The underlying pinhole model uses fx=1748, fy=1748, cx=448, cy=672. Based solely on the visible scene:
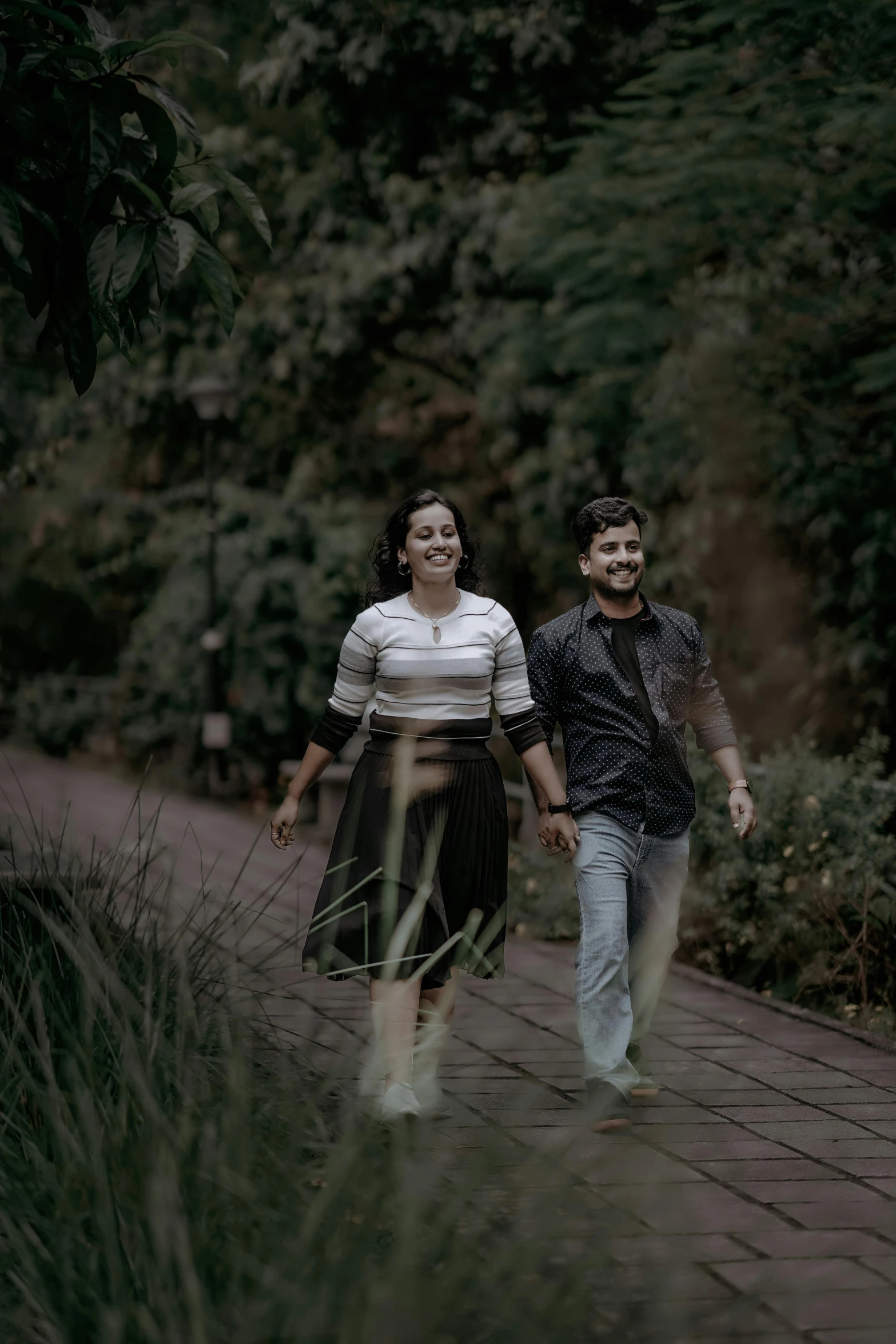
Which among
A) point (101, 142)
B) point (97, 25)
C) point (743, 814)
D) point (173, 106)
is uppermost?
point (97, 25)

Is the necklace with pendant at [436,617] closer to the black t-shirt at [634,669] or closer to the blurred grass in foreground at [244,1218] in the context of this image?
the black t-shirt at [634,669]

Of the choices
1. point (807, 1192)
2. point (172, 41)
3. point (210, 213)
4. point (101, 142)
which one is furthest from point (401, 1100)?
point (172, 41)

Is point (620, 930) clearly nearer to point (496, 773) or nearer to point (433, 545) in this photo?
point (496, 773)

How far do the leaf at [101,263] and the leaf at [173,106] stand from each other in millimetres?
327

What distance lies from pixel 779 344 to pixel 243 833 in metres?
5.98

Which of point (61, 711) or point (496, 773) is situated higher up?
point (496, 773)

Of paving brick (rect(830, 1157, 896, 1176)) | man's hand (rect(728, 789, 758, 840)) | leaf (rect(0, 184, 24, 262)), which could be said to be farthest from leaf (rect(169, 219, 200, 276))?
paving brick (rect(830, 1157, 896, 1176))

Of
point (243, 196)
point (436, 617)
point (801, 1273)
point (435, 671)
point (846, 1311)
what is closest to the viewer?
point (846, 1311)

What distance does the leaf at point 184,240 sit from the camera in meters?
4.10

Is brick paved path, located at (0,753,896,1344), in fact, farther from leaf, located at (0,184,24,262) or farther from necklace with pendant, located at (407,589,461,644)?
leaf, located at (0,184,24,262)

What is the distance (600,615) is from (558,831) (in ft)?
2.30

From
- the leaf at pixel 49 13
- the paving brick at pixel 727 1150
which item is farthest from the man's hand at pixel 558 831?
the leaf at pixel 49 13

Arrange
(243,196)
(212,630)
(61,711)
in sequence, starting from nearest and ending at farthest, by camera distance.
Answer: (243,196) → (212,630) → (61,711)

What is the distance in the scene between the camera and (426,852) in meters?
4.95
